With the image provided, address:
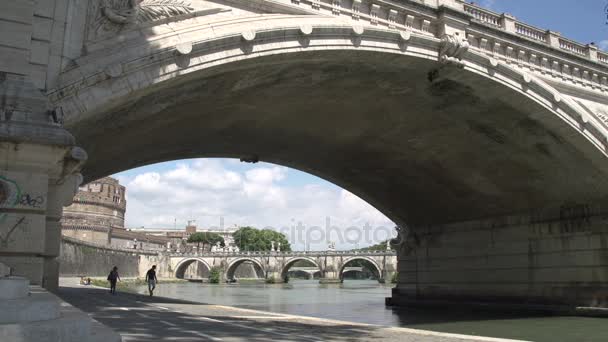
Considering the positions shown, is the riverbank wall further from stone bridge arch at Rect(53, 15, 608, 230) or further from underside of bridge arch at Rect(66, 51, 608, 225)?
underside of bridge arch at Rect(66, 51, 608, 225)

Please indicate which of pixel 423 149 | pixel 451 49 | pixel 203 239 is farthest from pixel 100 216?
pixel 451 49

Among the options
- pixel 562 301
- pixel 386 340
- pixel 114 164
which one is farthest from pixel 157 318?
pixel 562 301

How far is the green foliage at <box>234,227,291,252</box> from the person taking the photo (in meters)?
136

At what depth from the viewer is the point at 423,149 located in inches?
844

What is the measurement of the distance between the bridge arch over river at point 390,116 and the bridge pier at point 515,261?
7 cm

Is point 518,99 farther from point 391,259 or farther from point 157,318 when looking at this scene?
point 391,259

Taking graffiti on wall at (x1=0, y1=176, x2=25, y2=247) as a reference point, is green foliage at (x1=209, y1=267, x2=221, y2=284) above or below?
below

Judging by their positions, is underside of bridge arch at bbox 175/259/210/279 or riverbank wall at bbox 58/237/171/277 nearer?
riverbank wall at bbox 58/237/171/277

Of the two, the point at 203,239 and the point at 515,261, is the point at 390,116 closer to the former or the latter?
the point at 515,261

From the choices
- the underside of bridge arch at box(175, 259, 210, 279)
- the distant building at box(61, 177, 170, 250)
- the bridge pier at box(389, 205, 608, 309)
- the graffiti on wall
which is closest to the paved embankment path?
the graffiti on wall

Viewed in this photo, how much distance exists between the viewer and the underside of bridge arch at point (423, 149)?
14.9m

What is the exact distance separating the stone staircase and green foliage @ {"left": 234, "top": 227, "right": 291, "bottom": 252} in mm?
132453

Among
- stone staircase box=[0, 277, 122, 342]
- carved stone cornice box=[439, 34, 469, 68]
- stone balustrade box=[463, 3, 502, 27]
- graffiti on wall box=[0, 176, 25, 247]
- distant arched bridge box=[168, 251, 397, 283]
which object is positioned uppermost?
stone balustrade box=[463, 3, 502, 27]

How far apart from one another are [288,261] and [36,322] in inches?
3637
